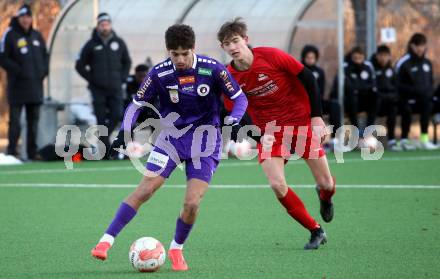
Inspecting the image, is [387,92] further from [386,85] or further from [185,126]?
[185,126]

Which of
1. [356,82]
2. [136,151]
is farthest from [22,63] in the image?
[356,82]

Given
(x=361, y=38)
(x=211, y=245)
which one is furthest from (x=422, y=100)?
(x=211, y=245)

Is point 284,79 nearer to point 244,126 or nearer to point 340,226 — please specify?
point 244,126

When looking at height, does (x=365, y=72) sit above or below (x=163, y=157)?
below

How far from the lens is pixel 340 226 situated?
10211mm

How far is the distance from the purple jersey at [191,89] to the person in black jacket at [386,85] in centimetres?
1221

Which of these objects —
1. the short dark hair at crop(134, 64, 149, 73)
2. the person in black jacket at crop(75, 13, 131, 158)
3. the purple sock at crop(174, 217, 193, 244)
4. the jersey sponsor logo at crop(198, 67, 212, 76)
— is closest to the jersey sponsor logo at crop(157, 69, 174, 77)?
the jersey sponsor logo at crop(198, 67, 212, 76)

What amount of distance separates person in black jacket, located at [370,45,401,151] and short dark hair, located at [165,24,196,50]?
496 inches

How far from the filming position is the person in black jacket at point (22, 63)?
17.5 m

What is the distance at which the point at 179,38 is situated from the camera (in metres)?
7.79

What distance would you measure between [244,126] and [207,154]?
0.70 metres

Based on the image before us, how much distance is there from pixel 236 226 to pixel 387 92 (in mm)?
10453

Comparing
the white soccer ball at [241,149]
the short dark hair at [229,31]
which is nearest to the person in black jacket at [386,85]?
the white soccer ball at [241,149]

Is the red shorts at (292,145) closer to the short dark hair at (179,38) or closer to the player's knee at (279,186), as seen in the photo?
the player's knee at (279,186)
